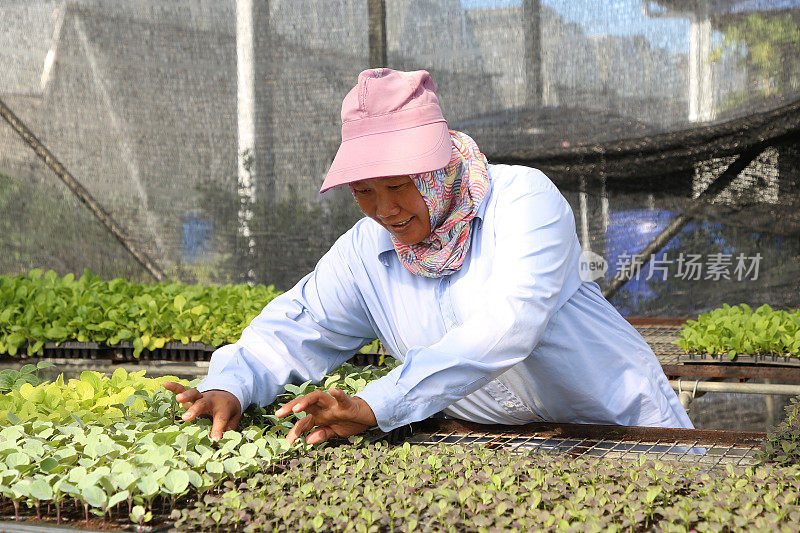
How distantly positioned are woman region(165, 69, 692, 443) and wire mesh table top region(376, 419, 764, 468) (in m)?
0.08

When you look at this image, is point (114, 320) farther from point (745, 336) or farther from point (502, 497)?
point (502, 497)

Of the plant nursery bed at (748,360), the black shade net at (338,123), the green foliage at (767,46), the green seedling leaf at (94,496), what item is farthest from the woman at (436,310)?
the green foliage at (767,46)

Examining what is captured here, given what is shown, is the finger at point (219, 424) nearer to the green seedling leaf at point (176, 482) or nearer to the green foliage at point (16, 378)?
the green seedling leaf at point (176, 482)

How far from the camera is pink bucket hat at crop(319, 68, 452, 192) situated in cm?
135

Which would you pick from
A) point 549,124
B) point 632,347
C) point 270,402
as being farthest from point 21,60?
point 632,347

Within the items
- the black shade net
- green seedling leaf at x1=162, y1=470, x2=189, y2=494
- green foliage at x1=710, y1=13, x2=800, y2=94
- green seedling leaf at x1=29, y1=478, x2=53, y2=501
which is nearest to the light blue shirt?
green seedling leaf at x1=162, y1=470, x2=189, y2=494

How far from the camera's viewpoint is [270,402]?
5.25ft

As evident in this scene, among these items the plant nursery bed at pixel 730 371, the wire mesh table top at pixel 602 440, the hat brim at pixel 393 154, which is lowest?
the plant nursery bed at pixel 730 371

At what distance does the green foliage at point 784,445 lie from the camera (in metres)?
1.11

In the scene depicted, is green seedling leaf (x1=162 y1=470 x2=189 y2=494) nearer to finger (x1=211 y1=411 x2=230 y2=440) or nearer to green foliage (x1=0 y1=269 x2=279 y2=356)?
finger (x1=211 y1=411 x2=230 y2=440)

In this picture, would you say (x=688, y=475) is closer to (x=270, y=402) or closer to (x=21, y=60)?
(x=270, y=402)

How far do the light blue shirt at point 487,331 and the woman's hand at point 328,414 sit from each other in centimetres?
4

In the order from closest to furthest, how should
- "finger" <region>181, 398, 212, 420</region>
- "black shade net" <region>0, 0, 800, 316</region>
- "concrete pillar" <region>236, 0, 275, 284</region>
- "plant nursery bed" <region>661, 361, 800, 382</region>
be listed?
"finger" <region>181, 398, 212, 420</region>
"plant nursery bed" <region>661, 361, 800, 382</region>
"black shade net" <region>0, 0, 800, 316</region>
"concrete pillar" <region>236, 0, 275, 284</region>

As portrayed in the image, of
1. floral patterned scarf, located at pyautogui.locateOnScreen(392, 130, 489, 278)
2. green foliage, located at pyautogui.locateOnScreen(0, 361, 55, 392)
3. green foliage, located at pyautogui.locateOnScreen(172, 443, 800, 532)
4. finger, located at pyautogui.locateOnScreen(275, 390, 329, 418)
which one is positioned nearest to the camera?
green foliage, located at pyautogui.locateOnScreen(172, 443, 800, 532)
